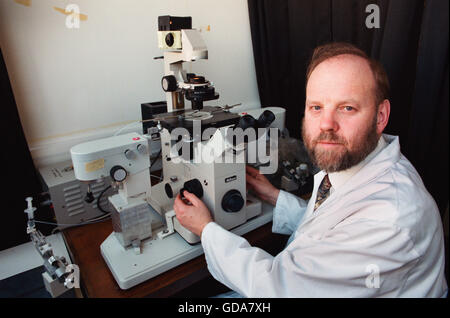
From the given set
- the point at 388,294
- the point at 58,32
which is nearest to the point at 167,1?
the point at 58,32

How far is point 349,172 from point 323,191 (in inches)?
6.4

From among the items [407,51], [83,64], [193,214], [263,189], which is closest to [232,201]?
[193,214]

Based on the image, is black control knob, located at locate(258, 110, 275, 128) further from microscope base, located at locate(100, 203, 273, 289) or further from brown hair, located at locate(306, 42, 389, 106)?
microscope base, located at locate(100, 203, 273, 289)

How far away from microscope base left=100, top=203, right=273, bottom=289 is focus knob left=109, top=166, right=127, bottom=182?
26 centimetres

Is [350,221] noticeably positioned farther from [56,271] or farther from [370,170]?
[56,271]

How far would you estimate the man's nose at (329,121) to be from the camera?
0.88 m

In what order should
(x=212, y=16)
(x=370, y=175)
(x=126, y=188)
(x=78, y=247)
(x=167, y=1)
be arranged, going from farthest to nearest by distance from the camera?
(x=212, y=16) < (x=167, y=1) < (x=78, y=247) < (x=126, y=188) < (x=370, y=175)

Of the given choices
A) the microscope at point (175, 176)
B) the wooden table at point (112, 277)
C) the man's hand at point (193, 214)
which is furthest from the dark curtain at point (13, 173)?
the man's hand at point (193, 214)

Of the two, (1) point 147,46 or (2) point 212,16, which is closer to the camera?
(1) point 147,46

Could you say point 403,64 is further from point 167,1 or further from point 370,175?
point 167,1

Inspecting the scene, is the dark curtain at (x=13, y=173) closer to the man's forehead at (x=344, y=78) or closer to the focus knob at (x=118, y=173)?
the focus knob at (x=118, y=173)

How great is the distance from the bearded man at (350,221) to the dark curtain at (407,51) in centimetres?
32

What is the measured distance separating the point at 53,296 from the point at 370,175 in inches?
41.9

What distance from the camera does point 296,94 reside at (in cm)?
187
